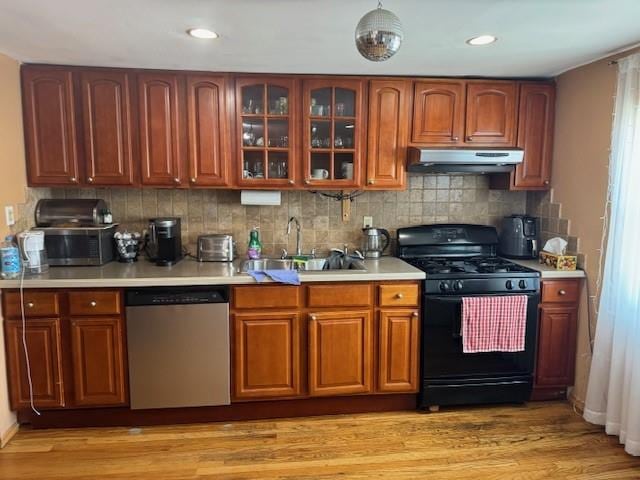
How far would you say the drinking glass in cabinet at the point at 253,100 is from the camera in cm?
307

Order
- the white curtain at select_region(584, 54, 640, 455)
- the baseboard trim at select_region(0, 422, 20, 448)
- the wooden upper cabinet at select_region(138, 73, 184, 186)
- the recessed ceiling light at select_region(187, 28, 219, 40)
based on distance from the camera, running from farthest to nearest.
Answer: the wooden upper cabinet at select_region(138, 73, 184, 186)
the baseboard trim at select_region(0, 422, 20, 448)
the white curtain at select_region(584, 54, 640, 455)
the recessed ceiling light at select_region(187, 28, 219, 40)

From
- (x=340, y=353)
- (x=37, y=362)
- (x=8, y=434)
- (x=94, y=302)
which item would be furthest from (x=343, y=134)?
(x=8, y=434)

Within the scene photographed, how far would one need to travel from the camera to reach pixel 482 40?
7.77 ft

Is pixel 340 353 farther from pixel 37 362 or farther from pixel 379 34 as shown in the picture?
pixel 379 34

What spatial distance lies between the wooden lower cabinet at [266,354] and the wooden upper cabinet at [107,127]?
1.30 meters

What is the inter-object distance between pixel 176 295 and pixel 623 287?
2.63m

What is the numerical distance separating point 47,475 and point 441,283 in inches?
97.4

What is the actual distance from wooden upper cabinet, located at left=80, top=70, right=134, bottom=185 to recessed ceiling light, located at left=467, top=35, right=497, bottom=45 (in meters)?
2.15

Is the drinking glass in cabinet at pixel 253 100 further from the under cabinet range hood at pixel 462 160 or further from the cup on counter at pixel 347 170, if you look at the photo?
the under cabinet range hood at pixel 462 160

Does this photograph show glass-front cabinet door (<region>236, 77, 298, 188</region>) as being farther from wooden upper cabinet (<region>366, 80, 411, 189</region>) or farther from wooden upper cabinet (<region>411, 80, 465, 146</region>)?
wooden upper cabinet (<region>411, 80, 465, 146</region>)

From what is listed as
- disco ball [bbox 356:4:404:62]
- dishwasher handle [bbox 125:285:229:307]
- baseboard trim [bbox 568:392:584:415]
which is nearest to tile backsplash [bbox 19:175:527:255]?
dishwasher handle [bbox 125:285:229:307]

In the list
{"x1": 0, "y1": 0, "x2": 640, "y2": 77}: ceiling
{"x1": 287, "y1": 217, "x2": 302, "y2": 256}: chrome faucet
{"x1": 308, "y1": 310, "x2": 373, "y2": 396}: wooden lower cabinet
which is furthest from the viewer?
{"x1": 287, "y1": 217, "x2": 302, "y2": 256}: chrome faucet

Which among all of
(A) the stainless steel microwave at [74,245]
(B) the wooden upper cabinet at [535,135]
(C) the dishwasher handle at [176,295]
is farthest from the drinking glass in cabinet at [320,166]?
(A) the stainless steel microwave at [74,245]

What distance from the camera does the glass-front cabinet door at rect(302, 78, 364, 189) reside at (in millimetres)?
3090
